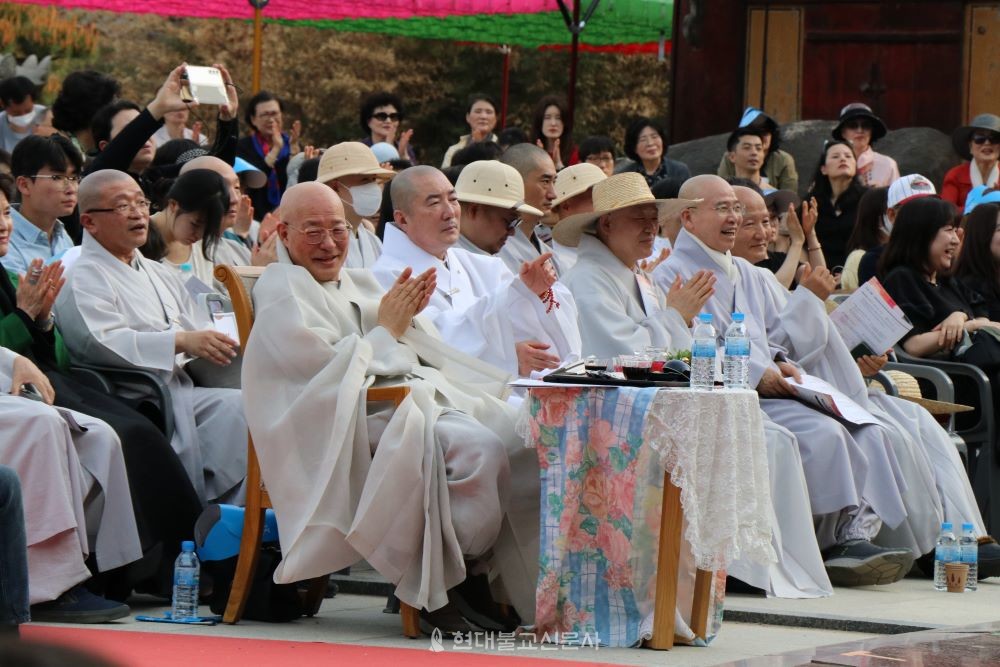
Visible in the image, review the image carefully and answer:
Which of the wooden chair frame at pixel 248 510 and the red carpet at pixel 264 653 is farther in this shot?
the wooden chair frame at pixel 248 510

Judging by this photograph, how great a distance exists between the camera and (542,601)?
18.5ft

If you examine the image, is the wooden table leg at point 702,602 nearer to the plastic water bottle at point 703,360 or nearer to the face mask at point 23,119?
the plastic water bottle at point 703,360

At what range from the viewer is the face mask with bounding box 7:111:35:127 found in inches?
423

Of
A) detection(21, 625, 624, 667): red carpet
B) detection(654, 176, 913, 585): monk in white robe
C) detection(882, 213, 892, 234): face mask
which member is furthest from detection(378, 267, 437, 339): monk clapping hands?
detection(882, 213, 892, 234): face mask

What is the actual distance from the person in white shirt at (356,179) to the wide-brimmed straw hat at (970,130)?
6255mm

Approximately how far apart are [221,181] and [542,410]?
2.70 m

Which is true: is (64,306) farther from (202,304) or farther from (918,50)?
(918,50)

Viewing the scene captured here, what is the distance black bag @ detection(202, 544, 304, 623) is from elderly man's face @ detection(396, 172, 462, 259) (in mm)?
1784

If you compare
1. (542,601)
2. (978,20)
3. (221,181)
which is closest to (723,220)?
(221,181)

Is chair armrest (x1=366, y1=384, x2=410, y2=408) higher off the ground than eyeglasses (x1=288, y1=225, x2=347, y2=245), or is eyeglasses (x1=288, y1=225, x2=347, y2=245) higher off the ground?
eyeglasses (x1=288, y1=225, x2=347, y2=245)

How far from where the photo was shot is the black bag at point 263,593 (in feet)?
19.9

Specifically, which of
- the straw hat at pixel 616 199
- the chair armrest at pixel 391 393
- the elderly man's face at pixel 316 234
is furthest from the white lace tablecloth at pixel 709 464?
the straw hat at pixel 616 199

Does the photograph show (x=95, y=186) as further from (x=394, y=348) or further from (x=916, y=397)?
(x=916, y=397)

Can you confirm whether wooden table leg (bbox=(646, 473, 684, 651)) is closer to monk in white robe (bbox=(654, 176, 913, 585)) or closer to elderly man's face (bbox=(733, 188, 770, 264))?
monk in white robe (bbox=(654, 176, 913, 585))
